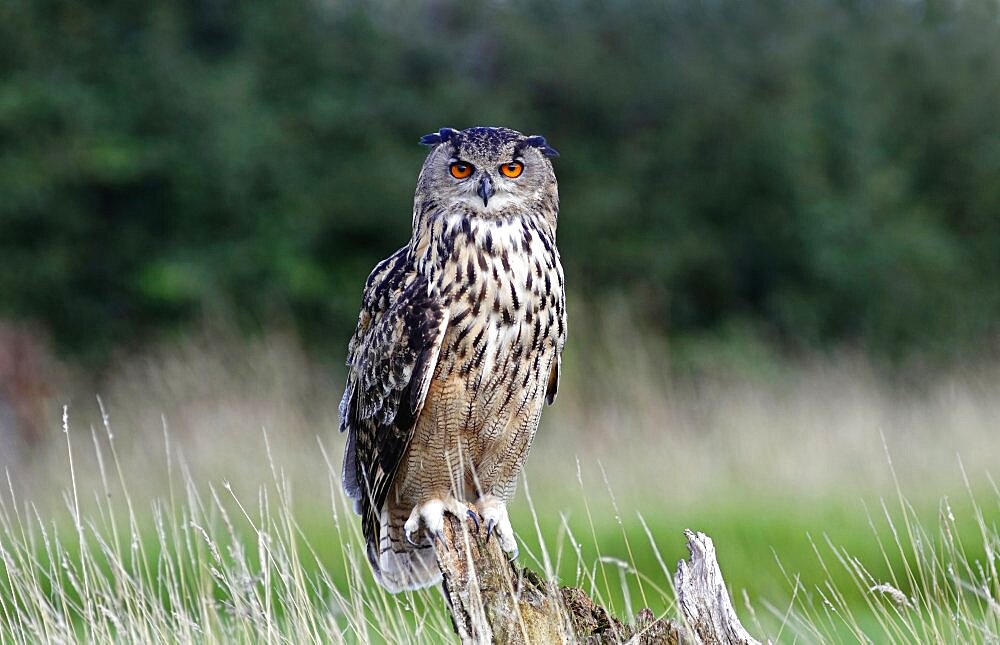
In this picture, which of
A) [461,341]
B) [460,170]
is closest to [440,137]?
[460,170]

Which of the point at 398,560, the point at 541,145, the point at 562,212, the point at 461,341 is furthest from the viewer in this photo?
the point at 562,212

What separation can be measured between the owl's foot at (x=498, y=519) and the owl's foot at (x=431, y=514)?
0.10 metres

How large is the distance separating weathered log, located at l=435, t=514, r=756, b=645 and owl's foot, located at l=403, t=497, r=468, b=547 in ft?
1.60

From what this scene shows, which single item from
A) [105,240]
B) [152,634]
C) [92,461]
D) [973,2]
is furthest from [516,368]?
[973,2]

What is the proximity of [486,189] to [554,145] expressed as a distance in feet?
35.4

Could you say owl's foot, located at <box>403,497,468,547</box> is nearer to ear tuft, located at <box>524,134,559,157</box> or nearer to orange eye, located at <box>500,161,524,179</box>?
orange eye, located at <box>500,161,524,179</box>

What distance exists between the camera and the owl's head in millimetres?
3523

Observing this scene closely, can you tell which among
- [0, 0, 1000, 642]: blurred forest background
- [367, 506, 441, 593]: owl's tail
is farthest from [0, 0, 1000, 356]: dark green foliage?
[367, 506, 441, 593]: owl's tail

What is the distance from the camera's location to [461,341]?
344 cm

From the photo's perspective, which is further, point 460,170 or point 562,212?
point 562,212

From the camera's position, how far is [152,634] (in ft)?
11.1

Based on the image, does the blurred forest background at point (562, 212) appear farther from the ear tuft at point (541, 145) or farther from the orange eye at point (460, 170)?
the orange eye at point (460, 170)

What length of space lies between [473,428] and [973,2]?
13719mm

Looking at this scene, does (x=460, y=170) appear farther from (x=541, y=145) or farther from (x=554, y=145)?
(x=554, y=145)
